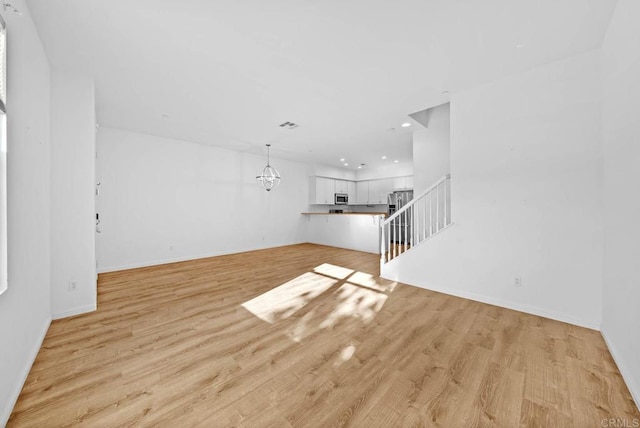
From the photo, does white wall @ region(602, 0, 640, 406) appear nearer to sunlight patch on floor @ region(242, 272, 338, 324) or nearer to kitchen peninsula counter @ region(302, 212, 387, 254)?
sunlight patch on floor @ region(242, 272, 338, 324)

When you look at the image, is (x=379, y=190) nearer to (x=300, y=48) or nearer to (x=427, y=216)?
(x=427, y=216)

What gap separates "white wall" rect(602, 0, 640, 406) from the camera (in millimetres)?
1653

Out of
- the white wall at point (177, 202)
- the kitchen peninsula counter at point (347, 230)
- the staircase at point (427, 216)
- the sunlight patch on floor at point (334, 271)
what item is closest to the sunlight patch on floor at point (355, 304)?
the sunlight patch on floor at point (334, 271)

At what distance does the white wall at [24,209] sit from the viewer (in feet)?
5.09

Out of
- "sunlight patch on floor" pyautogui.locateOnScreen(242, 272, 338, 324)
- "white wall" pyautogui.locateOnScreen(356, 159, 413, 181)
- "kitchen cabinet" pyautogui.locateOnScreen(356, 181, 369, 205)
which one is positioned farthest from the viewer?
"kitchen cabinet" pyautogui.locateOnScreen(356, 181, 369, 205)

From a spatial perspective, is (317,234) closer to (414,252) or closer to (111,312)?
(414,252)

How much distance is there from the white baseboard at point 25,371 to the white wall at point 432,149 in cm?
535

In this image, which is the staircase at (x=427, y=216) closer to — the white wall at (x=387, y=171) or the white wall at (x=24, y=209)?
the white wall at (x=387, y=171)

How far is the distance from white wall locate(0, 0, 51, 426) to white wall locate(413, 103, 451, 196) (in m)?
5.13

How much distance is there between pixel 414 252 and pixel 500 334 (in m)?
1.53

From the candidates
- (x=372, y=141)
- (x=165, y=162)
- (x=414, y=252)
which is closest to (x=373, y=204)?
(x=372, y=141)

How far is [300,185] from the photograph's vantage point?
27.2 feet

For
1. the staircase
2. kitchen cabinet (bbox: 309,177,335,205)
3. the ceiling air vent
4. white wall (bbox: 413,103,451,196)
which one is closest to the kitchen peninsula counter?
kitchen cabinet (bbox: 309,177,335,205)

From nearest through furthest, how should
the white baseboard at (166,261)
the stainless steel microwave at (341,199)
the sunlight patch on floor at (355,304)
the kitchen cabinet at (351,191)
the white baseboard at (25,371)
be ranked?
1. the white baseboard at (25,371)
2. the sunlight patch on floor at (355,304)
3. the white baseboard at (166,261)
4. the stainless steel microwave at (341,199)
5. the kitchen cabinet at (351,191)
